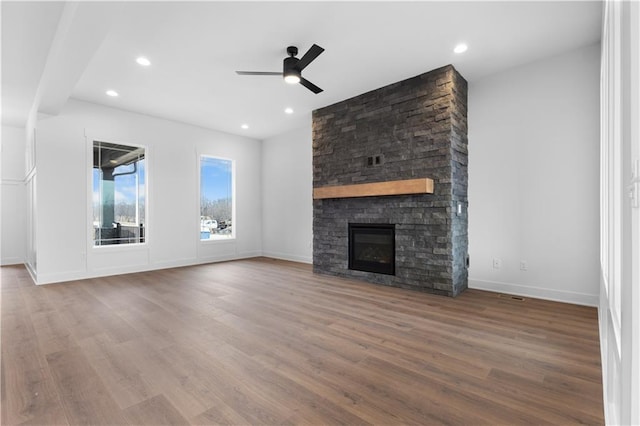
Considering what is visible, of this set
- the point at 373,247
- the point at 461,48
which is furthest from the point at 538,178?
the point at 373,247

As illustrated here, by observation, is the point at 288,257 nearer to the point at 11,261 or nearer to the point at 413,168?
the point at 413,168

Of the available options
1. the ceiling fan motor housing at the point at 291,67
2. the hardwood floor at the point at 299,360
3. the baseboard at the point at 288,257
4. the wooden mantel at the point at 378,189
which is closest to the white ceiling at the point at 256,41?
the ceiling fan motor housing at the point at 291,67

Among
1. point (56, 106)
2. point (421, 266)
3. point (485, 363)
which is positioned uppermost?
point (56, 106)

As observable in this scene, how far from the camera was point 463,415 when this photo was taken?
5.22ft

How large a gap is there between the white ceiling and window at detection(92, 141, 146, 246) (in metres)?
1.12

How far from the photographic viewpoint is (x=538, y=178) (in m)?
3.67

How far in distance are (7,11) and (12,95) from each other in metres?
2.68

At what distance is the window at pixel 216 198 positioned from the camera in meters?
A: 6.77

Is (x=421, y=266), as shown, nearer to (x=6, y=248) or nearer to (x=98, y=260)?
Result: (x=98, y=260)

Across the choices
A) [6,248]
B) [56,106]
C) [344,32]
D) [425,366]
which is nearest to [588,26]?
[344,32]

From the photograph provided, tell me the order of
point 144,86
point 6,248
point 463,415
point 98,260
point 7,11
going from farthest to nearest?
point 6,248 < point 98,260 < point 144,86 < point 7,11 < point 463,415

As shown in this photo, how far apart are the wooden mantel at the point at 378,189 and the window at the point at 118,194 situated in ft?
11.6

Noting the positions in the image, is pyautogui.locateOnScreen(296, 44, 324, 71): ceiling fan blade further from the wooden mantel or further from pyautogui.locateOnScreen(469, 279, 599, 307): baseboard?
pyautogui.locateOnScreen(469, 279, 599, 307): baseboard

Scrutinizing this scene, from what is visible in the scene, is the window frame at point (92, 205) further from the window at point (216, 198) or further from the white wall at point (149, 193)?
the window at point (216, 198)
